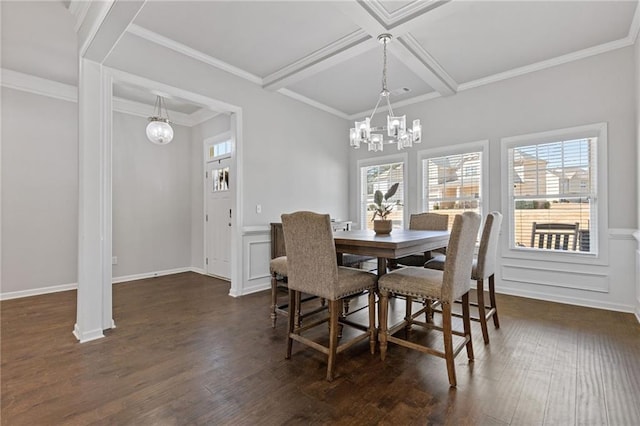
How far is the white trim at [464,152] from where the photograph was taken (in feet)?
13.6

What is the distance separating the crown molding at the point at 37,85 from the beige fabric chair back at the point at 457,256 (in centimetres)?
529

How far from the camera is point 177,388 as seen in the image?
1.87m

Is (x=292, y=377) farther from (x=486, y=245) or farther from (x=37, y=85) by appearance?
(x=37, y=85)

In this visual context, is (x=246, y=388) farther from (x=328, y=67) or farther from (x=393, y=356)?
(x=328, y=67)

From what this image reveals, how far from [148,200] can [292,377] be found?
433 cm

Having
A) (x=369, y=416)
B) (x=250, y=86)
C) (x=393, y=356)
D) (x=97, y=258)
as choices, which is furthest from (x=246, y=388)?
(x=250, y=86)

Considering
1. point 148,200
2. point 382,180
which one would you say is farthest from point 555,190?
point 148,200

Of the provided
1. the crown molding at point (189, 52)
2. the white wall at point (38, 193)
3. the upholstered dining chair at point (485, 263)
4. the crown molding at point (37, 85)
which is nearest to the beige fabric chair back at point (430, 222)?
the upholstered dining chair at point (485, 263)

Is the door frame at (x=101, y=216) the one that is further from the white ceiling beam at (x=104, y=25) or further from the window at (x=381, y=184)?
the window at (x=381, y=184)

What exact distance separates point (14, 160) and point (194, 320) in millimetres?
3328

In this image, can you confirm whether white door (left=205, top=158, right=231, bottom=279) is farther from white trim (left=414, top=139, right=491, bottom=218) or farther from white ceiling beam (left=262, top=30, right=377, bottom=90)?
white trim (left=414, top=139, right=491, bottom=218)

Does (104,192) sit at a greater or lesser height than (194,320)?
greater

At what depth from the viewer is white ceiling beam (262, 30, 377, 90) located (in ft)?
10.1

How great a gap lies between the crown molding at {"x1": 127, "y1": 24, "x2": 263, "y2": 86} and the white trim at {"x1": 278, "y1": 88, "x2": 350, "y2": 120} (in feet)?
1.64
